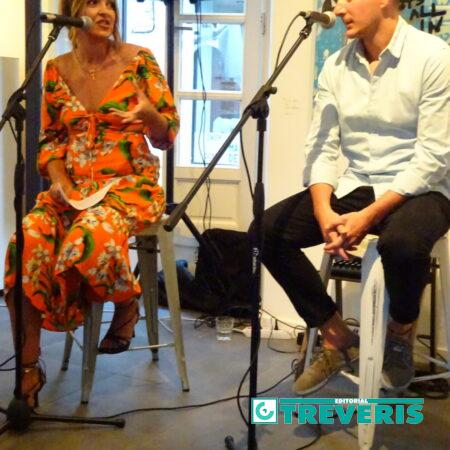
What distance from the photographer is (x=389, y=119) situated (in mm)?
1650

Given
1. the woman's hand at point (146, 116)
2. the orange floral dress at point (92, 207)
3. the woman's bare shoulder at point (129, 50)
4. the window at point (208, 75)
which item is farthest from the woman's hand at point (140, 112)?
the window at point (208, 75)

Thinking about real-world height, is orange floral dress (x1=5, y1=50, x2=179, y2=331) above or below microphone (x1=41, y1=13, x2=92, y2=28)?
below

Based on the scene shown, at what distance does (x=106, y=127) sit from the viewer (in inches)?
75.1

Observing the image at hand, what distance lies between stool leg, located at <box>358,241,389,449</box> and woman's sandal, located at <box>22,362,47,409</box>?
0.88 metres

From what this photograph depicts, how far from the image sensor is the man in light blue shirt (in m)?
1.50

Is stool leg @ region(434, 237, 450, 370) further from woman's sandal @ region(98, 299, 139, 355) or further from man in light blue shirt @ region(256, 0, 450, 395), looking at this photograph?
woman's sandal @ region(98, 299, 139, 355)

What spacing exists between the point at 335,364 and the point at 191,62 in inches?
77.5

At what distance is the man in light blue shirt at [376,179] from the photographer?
1.50m

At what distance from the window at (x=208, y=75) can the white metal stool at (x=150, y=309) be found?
1.11 metres

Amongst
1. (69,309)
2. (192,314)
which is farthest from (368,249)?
(192,314)

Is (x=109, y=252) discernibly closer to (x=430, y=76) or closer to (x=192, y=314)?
(x=430, y=76)

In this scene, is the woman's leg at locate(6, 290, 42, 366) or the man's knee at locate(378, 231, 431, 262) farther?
the woman's leg at locate(6, 290, 42, 366)

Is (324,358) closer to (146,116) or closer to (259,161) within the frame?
(259,161)

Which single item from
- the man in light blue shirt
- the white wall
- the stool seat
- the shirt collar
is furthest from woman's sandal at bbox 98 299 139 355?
the white wall
